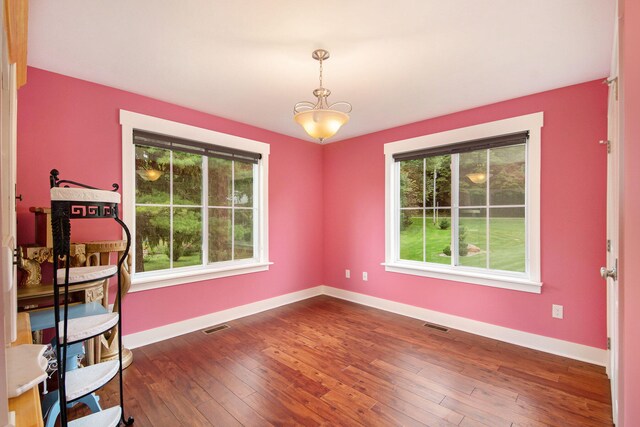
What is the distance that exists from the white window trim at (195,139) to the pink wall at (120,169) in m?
0.07

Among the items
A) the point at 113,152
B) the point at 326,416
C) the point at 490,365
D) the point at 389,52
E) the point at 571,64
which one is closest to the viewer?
the point at 326,416

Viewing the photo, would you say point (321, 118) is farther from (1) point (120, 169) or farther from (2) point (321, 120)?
(1) point (120, 169)

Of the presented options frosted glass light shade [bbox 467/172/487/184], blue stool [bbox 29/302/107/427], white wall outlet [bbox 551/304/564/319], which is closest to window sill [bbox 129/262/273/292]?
blue stool [bbox 29/302/107/427]

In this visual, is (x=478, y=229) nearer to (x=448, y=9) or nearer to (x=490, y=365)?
(x=490, y=365)

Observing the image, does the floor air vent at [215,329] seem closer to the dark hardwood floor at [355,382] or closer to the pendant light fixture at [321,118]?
the dark hardwood floor at [355,382]

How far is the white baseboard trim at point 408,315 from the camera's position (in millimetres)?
2727

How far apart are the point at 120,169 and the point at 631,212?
3485mm

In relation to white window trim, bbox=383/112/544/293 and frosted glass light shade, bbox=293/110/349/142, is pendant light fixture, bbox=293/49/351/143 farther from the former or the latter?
white window trim, bbox=383/112/544/293

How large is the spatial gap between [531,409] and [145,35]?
11.7 ft

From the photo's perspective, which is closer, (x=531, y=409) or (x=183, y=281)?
(x=531, y=409)

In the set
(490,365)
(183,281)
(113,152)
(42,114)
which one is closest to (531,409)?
(490,365)

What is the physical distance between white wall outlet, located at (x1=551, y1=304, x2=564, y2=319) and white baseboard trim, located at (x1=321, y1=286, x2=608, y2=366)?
8.6 inches

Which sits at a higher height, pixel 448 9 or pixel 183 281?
pixel 448 9

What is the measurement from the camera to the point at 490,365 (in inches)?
103
